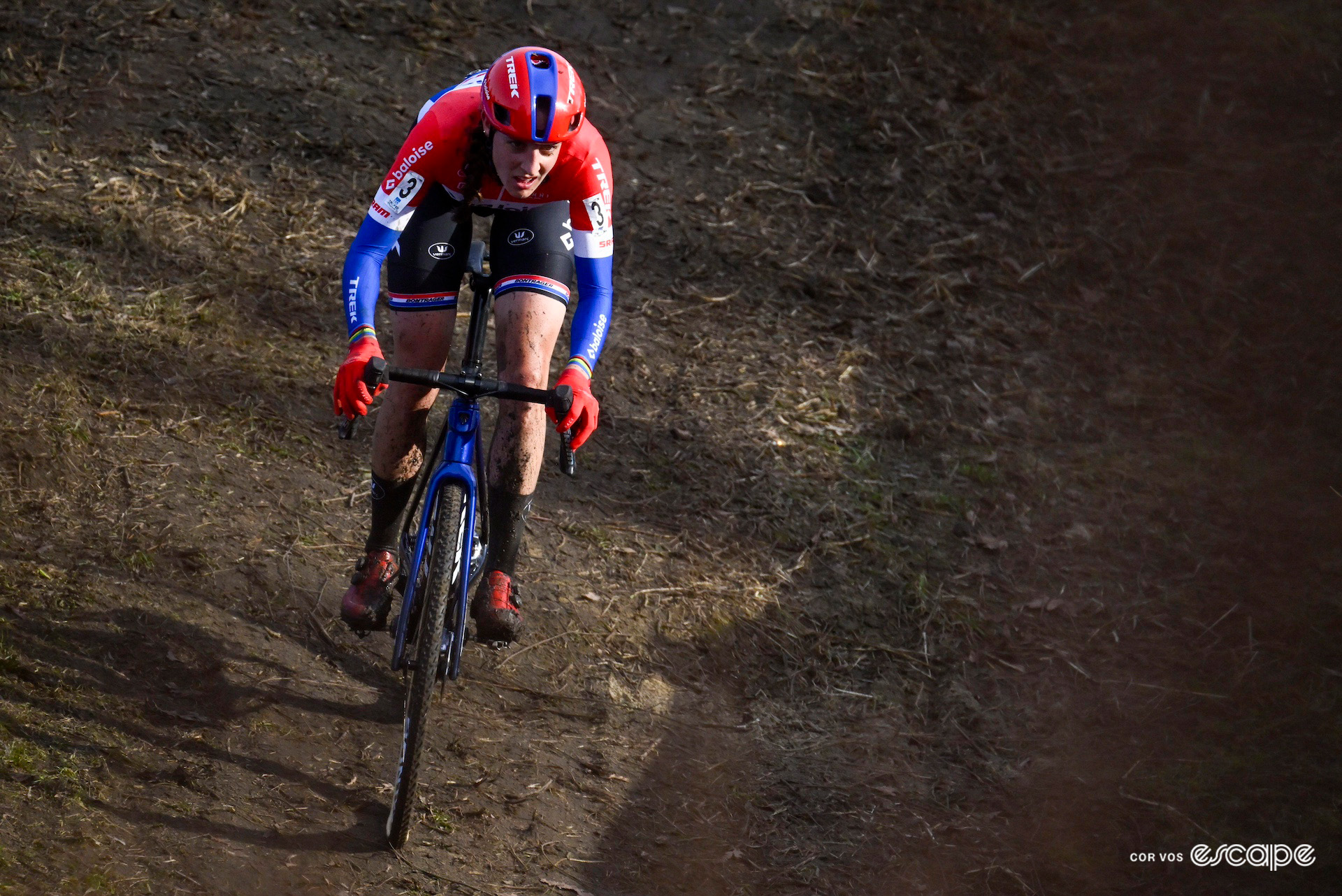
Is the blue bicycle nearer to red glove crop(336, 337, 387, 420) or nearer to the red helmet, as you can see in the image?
red glove crop(336, 337, 387, 420)

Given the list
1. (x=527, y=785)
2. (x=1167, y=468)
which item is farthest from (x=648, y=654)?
(x=1167, y=468)

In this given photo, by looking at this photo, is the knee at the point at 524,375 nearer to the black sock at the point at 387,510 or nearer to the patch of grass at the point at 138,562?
the black sock at the point at 387,510

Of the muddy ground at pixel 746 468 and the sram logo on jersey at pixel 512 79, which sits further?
the muddy ground at pixel 746 468

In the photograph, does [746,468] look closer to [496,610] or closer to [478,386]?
[496,610]

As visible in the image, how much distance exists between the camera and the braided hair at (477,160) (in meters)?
4.10

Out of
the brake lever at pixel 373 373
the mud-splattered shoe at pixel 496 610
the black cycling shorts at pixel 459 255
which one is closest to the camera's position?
the brake lever at pixel 373 373

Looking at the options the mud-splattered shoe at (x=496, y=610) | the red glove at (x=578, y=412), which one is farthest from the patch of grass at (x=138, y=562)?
the red glove at (x=578, y=412)

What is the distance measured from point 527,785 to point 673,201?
17.5ft

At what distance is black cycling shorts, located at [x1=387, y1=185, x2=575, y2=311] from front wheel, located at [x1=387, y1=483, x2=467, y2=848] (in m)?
0.85

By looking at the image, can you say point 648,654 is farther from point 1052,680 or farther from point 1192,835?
point 1192,835

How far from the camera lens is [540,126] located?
3.86 metres

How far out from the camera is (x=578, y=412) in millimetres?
3887

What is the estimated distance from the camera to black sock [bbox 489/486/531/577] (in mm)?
4332

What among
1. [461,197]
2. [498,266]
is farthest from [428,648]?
[461,197]
